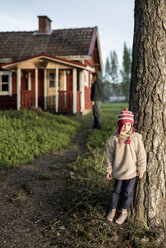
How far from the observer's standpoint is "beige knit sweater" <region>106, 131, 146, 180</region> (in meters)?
3.13

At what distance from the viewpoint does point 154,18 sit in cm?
317

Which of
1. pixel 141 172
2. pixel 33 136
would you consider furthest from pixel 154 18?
pixel 33 136

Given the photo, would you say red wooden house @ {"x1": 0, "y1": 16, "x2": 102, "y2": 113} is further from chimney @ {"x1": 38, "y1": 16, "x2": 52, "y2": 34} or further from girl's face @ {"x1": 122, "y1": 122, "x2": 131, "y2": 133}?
girl's face @ {"x1": 122, "y1": 122, "x2": 131, "y2": 133}

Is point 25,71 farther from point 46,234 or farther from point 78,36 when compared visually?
point 46,234

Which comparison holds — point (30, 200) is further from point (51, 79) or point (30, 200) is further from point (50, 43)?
point (50, 43)

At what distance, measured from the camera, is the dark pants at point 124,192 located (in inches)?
126

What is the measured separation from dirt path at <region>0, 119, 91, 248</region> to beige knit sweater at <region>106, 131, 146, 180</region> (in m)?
1.14

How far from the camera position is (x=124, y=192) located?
323cm

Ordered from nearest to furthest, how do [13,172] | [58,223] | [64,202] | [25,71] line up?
[58,223] → [64,202] → [13,172] → [25,71]

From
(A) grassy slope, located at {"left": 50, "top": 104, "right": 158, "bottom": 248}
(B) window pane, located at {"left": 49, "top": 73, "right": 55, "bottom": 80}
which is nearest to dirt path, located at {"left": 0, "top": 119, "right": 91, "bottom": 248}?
(A) grassy slope, located at {"left": 50, "top": 104, "right": 158, "bottom": 248}

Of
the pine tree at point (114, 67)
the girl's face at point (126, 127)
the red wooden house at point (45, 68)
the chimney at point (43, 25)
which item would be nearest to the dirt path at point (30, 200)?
the girl's face at point (126, 127)

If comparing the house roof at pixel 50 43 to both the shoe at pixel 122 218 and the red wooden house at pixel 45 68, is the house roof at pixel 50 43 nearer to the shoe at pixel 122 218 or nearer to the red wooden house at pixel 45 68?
the red wooden house at pixel 45 68

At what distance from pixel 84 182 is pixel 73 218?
148 centimetres

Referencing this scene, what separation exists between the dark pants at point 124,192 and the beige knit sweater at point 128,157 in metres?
0.09
